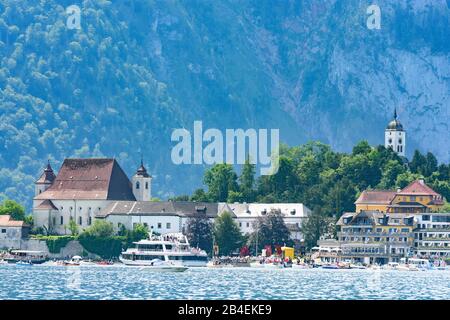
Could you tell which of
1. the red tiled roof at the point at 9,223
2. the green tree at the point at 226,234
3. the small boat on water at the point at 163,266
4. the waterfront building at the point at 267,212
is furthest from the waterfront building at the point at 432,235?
the red tiled roof at the point at 9,223

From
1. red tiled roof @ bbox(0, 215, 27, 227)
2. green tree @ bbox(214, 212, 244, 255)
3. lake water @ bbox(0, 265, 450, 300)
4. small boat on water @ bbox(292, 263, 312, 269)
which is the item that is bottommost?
lake water @ bbox(0, 265, 450, 300)

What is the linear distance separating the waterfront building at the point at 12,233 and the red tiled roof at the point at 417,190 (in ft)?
126

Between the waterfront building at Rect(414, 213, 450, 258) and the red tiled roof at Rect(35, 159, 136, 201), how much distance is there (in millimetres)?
30104

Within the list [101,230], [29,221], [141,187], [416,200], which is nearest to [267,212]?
[141,187]

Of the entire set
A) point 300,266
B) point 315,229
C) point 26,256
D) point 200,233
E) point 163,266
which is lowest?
point 163,266

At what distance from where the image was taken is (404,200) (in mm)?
184500

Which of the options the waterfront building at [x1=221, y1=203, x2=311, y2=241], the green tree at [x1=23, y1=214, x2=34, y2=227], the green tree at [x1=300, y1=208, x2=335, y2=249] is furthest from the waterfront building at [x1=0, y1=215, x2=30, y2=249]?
Result: the green tree at [x1=300, y1=208, x2=335, y2=249]

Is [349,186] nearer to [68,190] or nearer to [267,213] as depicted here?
[267,213]

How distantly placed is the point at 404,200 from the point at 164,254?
4062 centimetres

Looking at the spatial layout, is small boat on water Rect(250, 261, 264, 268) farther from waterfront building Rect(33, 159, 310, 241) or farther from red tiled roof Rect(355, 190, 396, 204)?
red tiled roof Rect(355, 190, 396, 204)

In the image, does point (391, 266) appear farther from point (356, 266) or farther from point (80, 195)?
point (80, 195)

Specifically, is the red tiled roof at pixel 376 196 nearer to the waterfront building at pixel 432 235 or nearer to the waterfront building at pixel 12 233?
the waterfront building at pixel 432 235

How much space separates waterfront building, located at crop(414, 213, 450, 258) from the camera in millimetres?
174725
